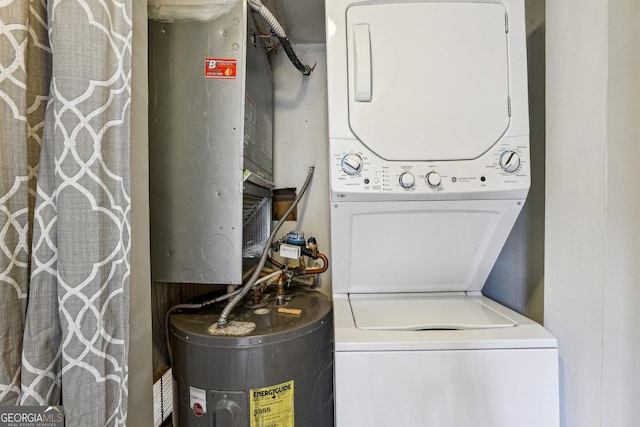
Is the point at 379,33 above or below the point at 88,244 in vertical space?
above

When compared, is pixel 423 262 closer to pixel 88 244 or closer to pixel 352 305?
pixel 352 305

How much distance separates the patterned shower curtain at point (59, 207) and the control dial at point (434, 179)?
2.88ft

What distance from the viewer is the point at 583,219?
0.87 metres

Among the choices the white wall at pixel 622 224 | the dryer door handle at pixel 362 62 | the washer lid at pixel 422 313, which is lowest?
the washer lid at pixel 422 313

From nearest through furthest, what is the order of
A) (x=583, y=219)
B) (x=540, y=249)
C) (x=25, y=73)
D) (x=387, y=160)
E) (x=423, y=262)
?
1. (x=25, y=73)
2. (x=583, y=219)
3. (x=387, y=160)
4. (x=540, y=249)
5. (x=423, y=262)

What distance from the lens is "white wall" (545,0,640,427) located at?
0.77 metres

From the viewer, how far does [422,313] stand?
3.65ft

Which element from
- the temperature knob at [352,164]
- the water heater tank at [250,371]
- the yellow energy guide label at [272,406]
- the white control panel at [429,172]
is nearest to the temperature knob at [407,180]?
the white control panel at [429,172]

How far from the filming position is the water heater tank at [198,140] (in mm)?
1095

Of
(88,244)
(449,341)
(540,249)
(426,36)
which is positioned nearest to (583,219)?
(540,249)

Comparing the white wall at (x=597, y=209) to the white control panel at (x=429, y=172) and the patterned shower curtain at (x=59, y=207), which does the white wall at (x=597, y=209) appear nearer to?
the white control panel at (x=429, y=172)

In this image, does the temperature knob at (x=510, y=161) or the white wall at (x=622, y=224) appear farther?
the temperature knob at (x=510, y=161)

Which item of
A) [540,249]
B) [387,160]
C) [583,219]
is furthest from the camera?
[540,249]

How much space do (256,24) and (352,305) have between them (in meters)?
1.25
